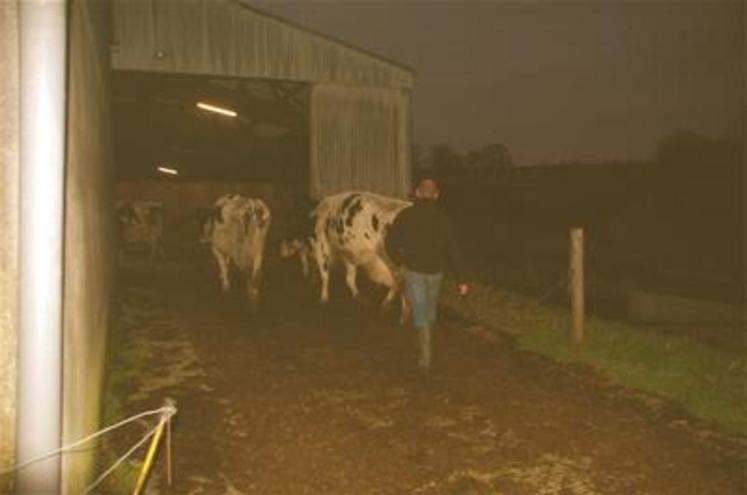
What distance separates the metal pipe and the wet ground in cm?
257

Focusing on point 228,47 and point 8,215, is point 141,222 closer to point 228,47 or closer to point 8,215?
point 228,47

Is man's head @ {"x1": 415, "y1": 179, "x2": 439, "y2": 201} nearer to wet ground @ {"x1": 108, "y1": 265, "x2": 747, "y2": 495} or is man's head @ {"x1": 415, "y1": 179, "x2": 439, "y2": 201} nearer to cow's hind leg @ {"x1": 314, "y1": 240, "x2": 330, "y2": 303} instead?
wet ground @ {"x1": 108, "y1": 265, "x2": 747, "y2": 495}

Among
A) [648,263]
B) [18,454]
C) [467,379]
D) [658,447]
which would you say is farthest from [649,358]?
[648,263]

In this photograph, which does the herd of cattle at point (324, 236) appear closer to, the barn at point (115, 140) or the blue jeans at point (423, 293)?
the barn at point (115, 140)

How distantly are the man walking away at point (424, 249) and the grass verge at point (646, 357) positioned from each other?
5.68ft

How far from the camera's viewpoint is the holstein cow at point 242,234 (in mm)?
14250

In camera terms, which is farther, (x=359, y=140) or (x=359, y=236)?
(x=359, y=140)

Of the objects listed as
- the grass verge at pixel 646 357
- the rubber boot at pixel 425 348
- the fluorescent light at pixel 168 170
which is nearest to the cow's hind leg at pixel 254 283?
the grass verge at pixel 646 357

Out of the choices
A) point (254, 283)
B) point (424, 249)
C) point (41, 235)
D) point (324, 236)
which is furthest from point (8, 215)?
point (324, 236)

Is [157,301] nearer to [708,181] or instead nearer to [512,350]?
[512,350]

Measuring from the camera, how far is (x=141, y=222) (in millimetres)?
23141

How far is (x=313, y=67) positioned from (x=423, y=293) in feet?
41.7

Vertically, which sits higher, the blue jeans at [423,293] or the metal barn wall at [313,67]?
the metal barn wall at [313,67]

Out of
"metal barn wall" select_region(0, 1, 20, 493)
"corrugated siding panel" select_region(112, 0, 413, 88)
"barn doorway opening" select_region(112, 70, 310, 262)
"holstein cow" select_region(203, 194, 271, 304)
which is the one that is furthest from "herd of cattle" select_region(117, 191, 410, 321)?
"metal barn wall" select_region(0, 1, 20, 493)
